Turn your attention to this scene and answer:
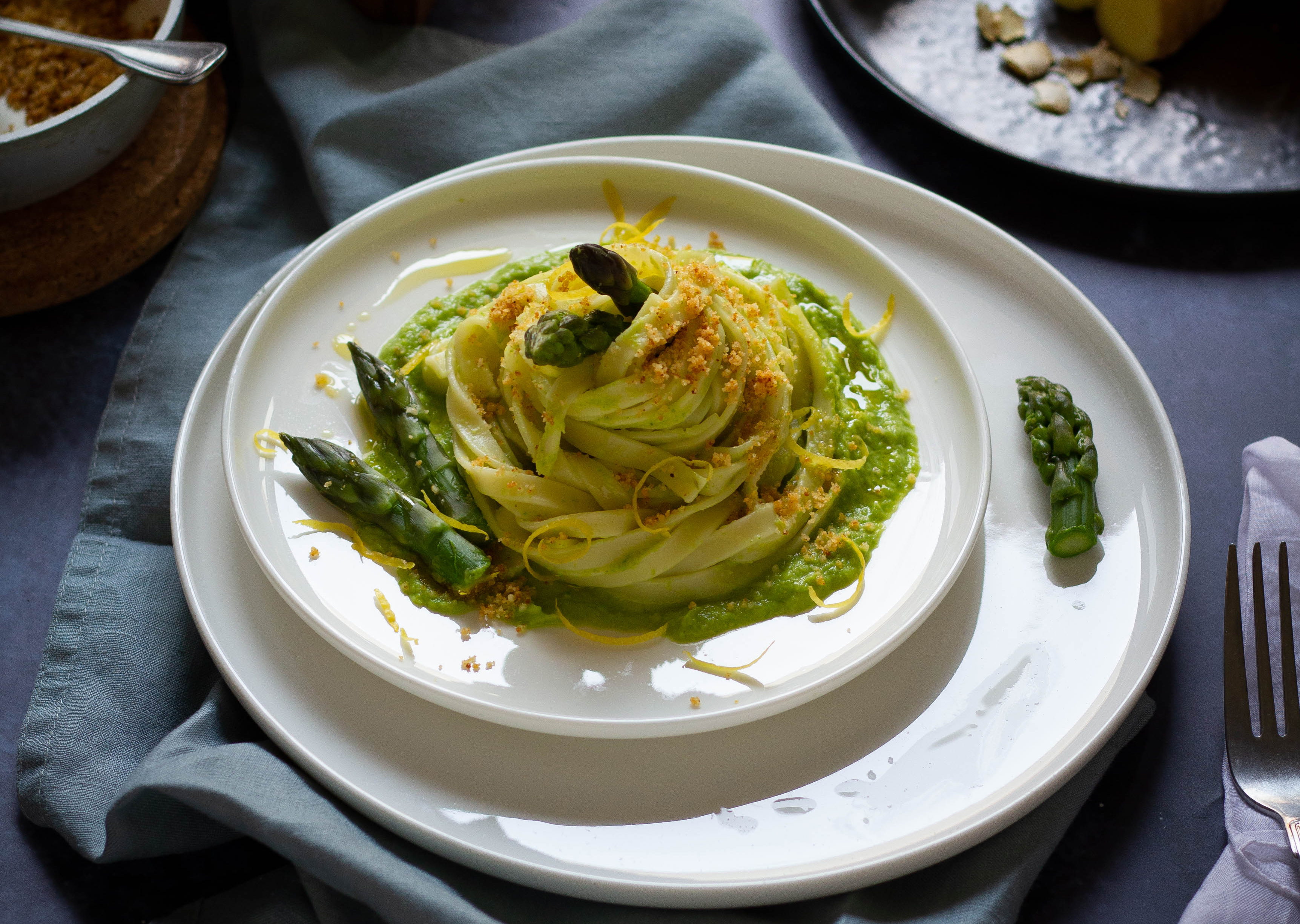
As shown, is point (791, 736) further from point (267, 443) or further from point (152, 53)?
point (152, 53)

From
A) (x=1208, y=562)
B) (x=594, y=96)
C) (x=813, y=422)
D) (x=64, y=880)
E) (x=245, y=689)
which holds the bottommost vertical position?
(x=64, y=880)

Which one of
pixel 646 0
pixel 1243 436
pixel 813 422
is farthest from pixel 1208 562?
pixel 646 0

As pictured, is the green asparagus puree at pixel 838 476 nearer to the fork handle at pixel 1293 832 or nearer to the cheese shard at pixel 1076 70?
the fork handle at pixel 1293 832

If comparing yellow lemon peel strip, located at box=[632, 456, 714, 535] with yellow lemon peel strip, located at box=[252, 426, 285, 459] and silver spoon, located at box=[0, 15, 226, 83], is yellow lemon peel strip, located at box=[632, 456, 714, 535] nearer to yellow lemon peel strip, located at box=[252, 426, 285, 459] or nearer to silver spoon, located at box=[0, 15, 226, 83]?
yellow lemon peel strip, located at box=[252, 426, 285, 459]

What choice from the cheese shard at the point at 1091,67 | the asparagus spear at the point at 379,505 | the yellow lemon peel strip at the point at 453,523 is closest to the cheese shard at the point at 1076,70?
the cheese shard at the point at 1091,67

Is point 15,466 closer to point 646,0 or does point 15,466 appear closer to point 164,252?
point 164,252

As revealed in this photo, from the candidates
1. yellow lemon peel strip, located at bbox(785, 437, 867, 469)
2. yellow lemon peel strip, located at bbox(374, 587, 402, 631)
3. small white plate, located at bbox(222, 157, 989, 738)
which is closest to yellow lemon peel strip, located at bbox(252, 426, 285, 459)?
small white plate, located at bbox(222, 157, 989, 738)

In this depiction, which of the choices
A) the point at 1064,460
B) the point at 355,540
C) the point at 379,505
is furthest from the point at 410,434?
the point at 1064,460
